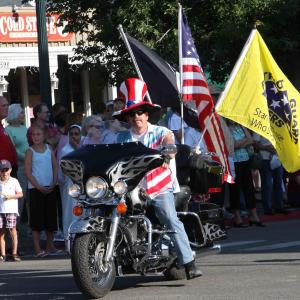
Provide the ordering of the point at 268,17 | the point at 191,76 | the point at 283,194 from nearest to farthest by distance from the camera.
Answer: the point at 191,76
the point at 283,194
the point at 268,17

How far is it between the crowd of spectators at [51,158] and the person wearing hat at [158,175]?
1957mm

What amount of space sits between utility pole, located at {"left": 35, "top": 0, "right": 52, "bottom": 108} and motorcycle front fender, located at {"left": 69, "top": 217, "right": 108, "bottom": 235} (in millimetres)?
7193

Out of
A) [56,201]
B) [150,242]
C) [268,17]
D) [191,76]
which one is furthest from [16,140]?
[268,17]

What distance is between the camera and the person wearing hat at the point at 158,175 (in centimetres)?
927

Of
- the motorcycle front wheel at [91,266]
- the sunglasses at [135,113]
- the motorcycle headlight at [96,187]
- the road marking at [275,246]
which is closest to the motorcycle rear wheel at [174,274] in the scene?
the motorcycle front wheel at [91,266]

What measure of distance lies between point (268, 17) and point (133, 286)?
11414 mm

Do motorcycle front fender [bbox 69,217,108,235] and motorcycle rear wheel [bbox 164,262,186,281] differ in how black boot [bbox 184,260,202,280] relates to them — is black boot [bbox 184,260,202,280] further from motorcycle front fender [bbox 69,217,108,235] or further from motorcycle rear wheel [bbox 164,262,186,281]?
motorcycle front fender [bbox 69,217,108,235]

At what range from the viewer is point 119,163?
8898 millimetres

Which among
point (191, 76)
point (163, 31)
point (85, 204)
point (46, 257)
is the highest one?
point (163, 31)

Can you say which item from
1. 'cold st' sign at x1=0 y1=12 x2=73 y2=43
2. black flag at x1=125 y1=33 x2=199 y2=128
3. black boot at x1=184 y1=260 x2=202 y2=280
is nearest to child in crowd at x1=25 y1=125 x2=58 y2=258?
black flag at x1=125 y1=33 x2=199 y2=128

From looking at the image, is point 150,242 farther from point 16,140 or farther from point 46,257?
point 16,140

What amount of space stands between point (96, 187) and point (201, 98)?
2743mm

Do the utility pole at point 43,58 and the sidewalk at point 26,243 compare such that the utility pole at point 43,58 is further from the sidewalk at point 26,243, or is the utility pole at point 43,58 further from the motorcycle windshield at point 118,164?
the motorcycle windshield at point 118,164

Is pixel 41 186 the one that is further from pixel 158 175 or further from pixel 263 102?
pixel 158 175
